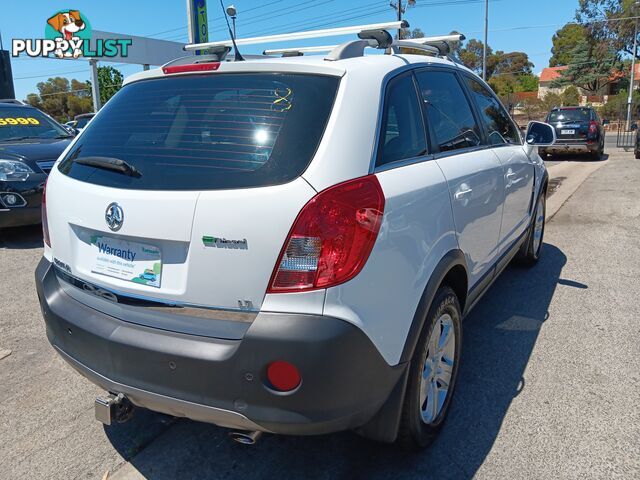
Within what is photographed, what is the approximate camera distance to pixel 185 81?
7.93 ft

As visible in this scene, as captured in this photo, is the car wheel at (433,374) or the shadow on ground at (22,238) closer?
the car wheel at (433,374)

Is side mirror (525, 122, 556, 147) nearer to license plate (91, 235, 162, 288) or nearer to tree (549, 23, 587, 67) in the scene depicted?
license plate (91, 235, 162, 288)

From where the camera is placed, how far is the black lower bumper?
180 centimetres

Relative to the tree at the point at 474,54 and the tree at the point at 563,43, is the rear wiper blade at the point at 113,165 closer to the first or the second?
the tree at the point at 474,54

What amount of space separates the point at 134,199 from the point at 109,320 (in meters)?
0.50

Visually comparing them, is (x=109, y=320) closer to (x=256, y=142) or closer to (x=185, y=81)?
(x=256, y=142)

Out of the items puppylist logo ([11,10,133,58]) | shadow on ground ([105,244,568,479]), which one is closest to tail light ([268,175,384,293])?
shadow on ground ([105,244,568,479])

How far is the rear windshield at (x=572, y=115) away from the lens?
16.8 meters

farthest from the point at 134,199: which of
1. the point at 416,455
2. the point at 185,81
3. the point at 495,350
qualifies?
the point at 495,350

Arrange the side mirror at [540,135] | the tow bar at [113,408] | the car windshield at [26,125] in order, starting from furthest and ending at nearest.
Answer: the car windshield at [26,125], the side mirror at [540,135], the tow bar at [113,408]

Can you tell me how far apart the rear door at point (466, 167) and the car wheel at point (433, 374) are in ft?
1.22

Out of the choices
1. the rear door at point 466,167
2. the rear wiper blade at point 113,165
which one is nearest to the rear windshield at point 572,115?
the rear door at point 466,167

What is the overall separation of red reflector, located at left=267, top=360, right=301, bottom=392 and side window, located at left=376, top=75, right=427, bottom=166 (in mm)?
869

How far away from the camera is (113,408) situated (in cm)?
212
